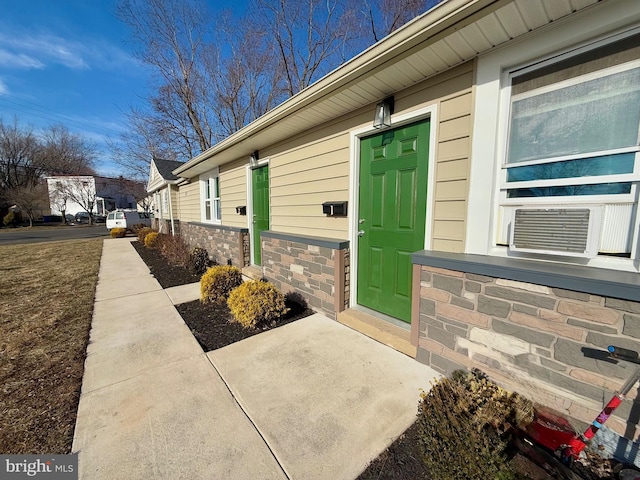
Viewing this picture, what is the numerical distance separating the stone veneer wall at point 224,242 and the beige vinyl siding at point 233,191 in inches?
10.7

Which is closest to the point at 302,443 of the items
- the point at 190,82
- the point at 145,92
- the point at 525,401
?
the point at 525,401

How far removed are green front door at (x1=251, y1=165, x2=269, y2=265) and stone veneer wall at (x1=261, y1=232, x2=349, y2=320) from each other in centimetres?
94

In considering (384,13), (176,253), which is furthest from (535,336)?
(384,13)

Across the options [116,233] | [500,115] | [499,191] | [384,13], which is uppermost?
[384,13]

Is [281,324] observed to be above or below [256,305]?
below

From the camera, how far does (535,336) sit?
170cm

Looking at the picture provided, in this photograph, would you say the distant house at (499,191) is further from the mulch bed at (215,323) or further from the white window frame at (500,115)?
the mulch bed at (215,323)

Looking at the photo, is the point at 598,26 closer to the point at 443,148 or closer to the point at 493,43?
the point at 493,43

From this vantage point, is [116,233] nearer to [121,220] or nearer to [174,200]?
[121,220]

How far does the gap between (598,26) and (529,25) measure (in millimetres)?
367

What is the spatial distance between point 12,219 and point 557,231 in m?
38.6

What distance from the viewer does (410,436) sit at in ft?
5.33

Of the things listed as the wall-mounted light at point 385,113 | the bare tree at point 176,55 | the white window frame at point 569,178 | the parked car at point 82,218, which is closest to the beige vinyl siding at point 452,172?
the white window frame at point 569,178

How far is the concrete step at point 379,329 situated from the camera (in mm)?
2544
